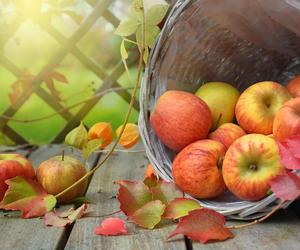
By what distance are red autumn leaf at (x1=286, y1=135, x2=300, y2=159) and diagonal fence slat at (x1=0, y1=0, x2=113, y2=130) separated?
4.35ft

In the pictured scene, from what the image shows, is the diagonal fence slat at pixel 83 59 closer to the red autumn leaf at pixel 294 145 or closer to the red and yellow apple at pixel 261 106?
the red and yellow apple at pixel 261 106

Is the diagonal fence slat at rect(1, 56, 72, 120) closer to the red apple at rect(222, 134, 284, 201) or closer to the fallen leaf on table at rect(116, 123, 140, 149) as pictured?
the fallen leaf on table at rect(116, 123, 140, 149)

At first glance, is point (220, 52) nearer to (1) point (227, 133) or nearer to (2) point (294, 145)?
(1) point (227, 133)

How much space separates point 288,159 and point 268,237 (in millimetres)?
124

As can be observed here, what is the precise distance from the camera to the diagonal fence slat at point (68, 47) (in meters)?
2.18

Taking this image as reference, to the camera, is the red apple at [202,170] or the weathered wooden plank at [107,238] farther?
the red apple at [202,170]

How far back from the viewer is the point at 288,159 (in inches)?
37.9

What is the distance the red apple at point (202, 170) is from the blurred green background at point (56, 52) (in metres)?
0.98

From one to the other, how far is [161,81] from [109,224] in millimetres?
350

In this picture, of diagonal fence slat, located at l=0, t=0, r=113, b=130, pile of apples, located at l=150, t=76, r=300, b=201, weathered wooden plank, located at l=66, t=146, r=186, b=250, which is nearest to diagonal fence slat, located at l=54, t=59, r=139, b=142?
diagonal fence slat, located at l=0, t=0, r=113, b=130

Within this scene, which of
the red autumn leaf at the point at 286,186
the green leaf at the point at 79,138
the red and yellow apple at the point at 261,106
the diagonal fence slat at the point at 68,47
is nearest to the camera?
the red autumn leaf at the point at 286,186

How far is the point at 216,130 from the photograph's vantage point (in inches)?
47.5

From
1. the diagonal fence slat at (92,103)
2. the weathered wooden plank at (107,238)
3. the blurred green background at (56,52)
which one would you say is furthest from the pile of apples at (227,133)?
the diagonal fence slat at (92,103)

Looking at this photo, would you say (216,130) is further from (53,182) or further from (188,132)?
(53,182)
